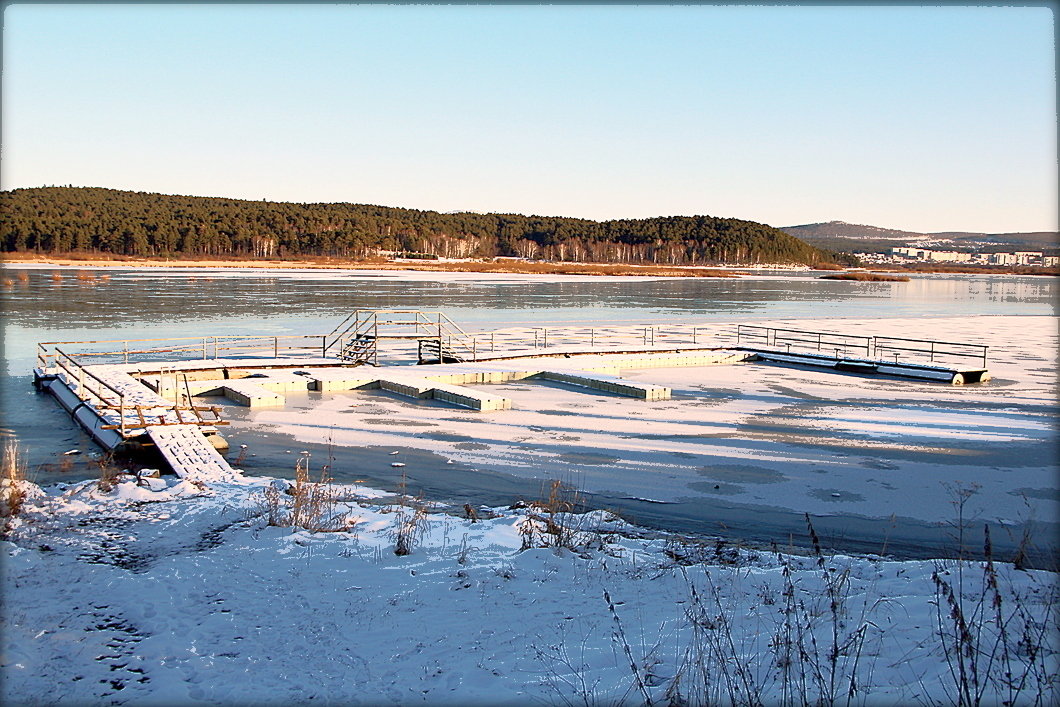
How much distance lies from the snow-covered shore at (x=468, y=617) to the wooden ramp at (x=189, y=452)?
2.15 metres

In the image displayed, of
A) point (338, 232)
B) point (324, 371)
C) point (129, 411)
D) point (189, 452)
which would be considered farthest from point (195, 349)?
point (338, 232)

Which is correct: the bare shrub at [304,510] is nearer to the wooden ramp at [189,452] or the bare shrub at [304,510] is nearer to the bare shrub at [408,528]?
the bare shrub at [408,528]

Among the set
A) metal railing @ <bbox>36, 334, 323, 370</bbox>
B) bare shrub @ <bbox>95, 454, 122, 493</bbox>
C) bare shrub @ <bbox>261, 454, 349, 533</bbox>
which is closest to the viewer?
bare shrub @ <bbox>261, 454, 349, 533</bbox>

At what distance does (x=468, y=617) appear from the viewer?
4.90m

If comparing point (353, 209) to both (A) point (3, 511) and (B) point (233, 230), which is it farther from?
(A) point (3, 511)

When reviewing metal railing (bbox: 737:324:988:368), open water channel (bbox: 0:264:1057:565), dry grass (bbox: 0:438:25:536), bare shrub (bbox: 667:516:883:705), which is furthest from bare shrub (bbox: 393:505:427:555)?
metal railing (bbox: 737:324:988:368)

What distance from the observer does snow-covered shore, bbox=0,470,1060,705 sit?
3.89m

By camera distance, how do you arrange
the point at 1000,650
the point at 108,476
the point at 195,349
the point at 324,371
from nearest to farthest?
the point at 1000,650 → the point at 108,476 → the point at 324,371 → the point at 195,349

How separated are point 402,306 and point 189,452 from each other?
26460 millimetres

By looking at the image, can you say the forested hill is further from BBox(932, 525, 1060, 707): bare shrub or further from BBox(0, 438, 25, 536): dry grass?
BBox(932, 525, 1060, 707): bare shrub

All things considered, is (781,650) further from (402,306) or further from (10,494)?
(402,306)

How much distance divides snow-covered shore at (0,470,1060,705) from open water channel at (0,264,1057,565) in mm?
1676

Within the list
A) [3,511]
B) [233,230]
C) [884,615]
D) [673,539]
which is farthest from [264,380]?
[233,230]

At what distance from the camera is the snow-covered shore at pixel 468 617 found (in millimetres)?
3895
